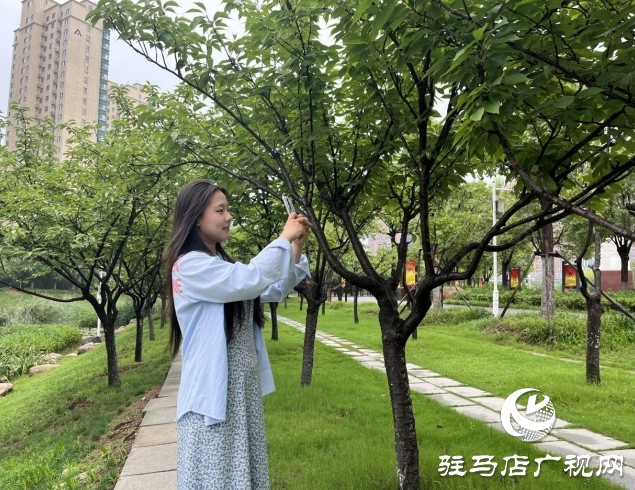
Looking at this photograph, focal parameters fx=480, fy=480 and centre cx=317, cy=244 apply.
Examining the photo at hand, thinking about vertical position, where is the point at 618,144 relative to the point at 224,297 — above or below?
above

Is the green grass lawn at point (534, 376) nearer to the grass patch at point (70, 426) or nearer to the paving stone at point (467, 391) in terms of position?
the paving stone at point (467, 391)

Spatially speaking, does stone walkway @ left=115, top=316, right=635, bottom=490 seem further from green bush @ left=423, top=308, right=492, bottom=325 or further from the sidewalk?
green bush @ left=423, top=308, right=492, bottom=325

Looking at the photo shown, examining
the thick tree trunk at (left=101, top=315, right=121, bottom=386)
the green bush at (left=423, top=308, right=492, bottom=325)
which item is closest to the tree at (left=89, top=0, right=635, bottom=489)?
the thick tree trunk at (left=101, top=315, right=121, bottom=386)

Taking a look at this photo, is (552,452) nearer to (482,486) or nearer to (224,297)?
(482,486)

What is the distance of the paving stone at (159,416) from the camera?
508 centimetres

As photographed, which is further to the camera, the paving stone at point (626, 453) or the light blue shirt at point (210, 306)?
the paving stone at point (626, 453)

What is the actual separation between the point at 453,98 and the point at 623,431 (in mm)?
3694

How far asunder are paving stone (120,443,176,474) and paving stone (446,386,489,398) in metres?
3.61

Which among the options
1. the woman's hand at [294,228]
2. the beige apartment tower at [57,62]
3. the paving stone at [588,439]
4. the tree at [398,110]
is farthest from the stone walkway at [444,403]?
the beige apartment tower at [57,62]

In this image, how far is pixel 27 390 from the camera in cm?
1013

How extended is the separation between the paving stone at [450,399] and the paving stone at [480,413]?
163 mm

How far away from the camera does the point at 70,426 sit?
571 centimetres

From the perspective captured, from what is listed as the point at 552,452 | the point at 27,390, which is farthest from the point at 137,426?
the point at 27,390

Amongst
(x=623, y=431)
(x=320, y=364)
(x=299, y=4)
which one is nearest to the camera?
(x=299, y=4)
